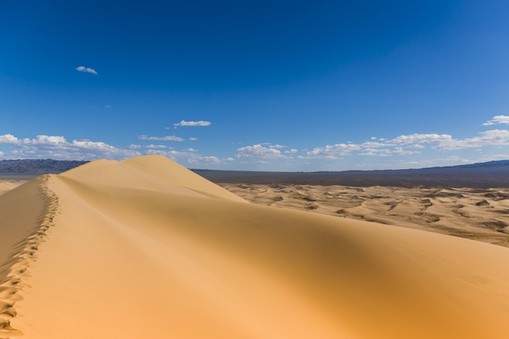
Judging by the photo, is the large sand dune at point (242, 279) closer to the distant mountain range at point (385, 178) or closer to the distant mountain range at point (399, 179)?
the distant mountain range at point (399, 179)

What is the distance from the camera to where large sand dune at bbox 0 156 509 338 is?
3373mm

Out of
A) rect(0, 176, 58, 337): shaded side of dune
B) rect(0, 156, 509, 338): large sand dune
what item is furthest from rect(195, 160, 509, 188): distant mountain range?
rect(0, 176, 58, 337): shaded side of dune

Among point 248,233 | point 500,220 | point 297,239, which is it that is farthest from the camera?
point 500,220

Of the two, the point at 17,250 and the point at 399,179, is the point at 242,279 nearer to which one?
the point at 17,250

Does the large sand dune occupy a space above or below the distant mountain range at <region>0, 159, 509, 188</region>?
below

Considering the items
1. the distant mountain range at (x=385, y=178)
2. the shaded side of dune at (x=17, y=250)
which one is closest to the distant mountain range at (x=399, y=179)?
the distant mountain range at (x=385, y=178)

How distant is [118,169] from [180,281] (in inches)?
816

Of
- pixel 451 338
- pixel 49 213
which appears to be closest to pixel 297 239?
pixel 451 338

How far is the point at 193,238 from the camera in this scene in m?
8.66

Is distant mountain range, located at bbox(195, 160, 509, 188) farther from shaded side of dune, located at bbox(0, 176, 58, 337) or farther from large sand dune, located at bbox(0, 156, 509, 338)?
shaded side of dune, located at bbox(0, 176, 58, 337)

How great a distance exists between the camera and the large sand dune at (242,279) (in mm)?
3373

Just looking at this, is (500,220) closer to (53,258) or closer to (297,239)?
(297,239)

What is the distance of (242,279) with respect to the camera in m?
6.20

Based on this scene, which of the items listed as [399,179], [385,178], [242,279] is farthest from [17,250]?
[385,178]
